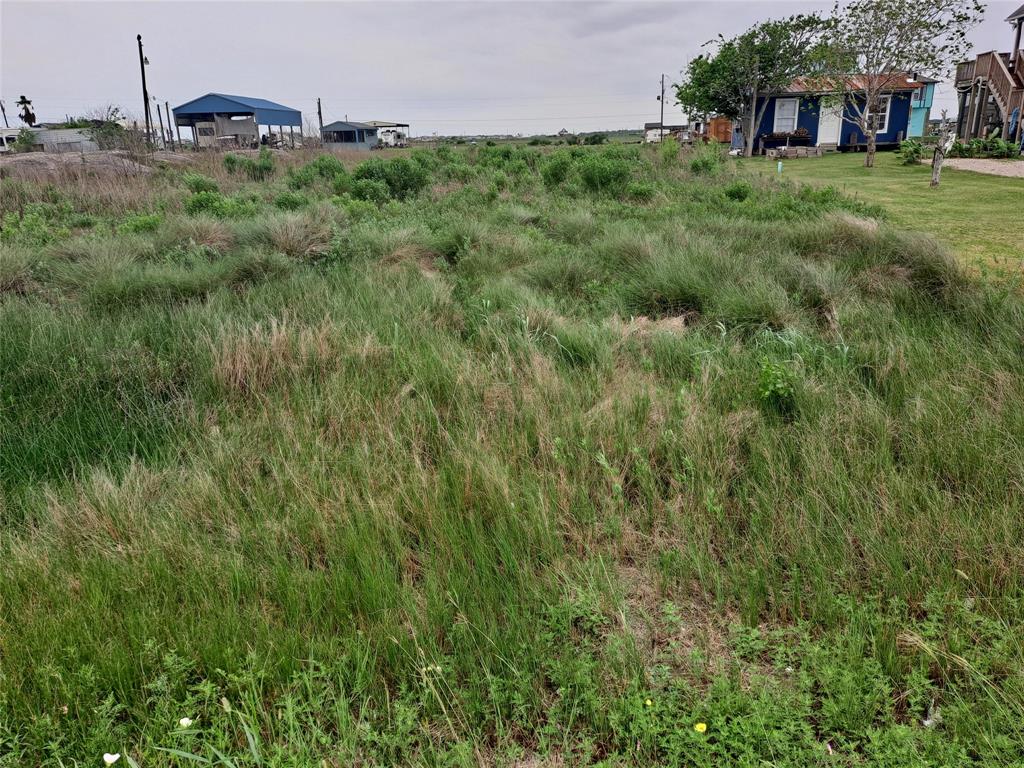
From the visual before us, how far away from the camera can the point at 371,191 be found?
44.8 feet

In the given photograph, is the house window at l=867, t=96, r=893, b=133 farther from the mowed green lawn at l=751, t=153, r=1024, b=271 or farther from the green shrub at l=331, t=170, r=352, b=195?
the green shrub at l=331, t=170, r=352, b=195

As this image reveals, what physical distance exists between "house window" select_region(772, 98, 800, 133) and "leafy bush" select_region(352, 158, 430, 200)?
104 feet

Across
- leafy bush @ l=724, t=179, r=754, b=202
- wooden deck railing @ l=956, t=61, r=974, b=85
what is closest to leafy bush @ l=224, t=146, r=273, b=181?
leafy bush @ l=724, t=179, r=754, b=202

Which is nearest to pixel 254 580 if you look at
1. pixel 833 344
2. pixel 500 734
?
pixel 500 734

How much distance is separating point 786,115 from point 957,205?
30710 millimetres

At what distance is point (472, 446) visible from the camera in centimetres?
330

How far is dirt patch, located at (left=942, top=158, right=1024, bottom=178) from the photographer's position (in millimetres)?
17542

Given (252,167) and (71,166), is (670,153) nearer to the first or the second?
(252,167)

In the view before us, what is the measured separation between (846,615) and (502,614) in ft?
4.12

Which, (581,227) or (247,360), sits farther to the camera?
(581,227)

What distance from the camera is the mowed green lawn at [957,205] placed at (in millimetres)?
8148

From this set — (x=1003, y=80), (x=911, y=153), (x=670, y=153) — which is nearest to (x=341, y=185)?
(x=670, y=153)

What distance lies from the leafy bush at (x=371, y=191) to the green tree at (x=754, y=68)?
2902 centimetres

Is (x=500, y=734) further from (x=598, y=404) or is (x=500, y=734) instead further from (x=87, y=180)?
(x=87, y=180)
